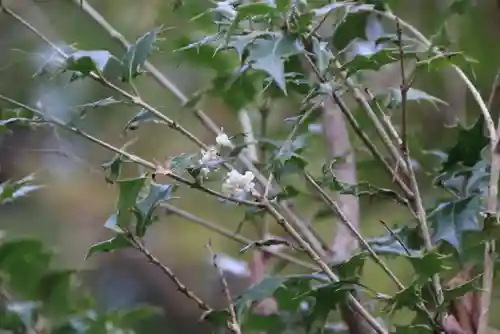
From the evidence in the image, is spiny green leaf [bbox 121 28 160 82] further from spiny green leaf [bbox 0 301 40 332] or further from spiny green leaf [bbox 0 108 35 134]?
spiny green leaf [bbox 0 301 40 332]

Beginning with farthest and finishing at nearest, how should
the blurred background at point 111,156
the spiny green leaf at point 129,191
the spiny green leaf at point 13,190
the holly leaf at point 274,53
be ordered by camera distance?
the blurred background at point 111,156
the spiny green leaf at point 13,190
the spiny green leaf at point 129,191
the holly leaf at point 274,53

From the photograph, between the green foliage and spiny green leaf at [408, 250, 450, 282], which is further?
the green foliage

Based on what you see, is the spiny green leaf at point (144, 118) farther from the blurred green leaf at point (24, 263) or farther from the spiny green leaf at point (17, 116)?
the blurred green leaf at point (24, 263)

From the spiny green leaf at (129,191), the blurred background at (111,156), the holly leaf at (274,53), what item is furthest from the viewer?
the blurred background at (111,156)

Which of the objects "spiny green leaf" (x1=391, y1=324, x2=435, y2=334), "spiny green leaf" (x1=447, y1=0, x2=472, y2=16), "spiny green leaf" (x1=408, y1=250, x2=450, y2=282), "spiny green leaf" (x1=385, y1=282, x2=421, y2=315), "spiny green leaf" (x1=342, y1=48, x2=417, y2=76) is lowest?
"spiny green leaf" (x1=391, y1=324, x2=435, y2=334)

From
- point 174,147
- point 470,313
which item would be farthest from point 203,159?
point 174,147

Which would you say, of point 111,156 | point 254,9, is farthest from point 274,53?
point 111,156

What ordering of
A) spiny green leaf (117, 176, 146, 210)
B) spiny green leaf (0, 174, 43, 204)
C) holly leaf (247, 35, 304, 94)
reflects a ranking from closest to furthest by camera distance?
1. holly leaf (247, 35, 304, 94)
2. spiny green leaf (117, 176, 146, 210)
3. spiny green leaf (0, 174, 43, 204)

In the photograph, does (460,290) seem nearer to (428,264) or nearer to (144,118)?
(428,264)

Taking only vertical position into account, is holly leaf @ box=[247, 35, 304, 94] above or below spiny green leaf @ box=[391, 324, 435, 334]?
above

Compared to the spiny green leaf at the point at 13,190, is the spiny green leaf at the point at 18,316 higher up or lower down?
lower down

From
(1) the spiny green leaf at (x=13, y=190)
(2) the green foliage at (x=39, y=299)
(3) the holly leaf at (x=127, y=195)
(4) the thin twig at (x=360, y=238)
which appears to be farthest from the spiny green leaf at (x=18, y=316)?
(4) the thin twig at (x=360, y=238)

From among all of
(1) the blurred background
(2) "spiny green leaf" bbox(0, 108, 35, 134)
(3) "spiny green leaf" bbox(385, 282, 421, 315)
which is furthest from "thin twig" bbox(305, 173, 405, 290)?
(1) the blurred background

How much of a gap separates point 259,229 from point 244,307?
21 centimetres
